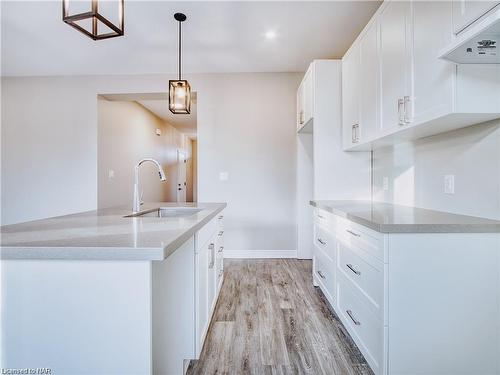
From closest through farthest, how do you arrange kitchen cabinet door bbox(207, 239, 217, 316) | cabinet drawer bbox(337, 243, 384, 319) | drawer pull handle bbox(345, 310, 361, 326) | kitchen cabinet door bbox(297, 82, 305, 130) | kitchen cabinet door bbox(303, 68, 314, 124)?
cabinet drawer bbox(337, 243, 384, 319) → drawer pull handle bbox(345, 310, 361, 326) → kitchen cabinet door bbox(207, 239, 217, 316) → kitchen cabinet door bbox(303, 68, 314, 124) → kitchen cabinet door bbox(297, 82, 305, 130)

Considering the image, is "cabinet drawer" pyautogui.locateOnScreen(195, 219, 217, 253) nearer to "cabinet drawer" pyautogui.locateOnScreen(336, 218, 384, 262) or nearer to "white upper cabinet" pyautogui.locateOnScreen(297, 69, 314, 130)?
"cabinet drawer" pyautogui.locateOnScreen(336, 218, 384, 262)

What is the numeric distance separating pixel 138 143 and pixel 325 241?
14.0 feet

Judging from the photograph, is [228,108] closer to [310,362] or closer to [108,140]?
[108,140]

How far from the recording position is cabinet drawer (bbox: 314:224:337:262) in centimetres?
216

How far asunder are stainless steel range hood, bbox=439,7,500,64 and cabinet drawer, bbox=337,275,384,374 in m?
1.24

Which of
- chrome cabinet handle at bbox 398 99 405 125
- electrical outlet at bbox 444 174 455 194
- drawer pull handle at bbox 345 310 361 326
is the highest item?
chrome cabinet handle at bbox 398 99 405 125

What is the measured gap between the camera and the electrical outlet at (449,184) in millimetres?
1658

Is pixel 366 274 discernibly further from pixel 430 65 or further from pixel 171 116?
pixel 171 116

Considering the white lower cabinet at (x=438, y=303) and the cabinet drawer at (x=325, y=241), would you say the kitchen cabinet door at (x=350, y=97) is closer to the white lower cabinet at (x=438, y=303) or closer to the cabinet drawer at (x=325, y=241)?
the cabinet drawer at (x=325, y=241)

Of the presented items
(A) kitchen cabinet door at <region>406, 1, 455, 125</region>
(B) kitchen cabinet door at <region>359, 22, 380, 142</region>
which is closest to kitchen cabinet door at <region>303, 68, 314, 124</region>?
(B) kitchen cabinet door at <region>359, 22, 380, 142</region>

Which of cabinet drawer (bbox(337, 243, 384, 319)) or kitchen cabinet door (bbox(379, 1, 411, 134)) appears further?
kitchen cabinet door (bbox(379, 1, 411, 134))

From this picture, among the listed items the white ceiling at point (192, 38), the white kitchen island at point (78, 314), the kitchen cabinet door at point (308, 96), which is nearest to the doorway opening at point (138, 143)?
the white ceiling at point (192, 38)

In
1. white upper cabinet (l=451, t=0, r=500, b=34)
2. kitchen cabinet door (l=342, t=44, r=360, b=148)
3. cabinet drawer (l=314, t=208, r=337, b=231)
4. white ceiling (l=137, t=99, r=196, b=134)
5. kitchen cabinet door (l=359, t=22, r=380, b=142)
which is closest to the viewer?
white upper cabinet (l=451, t=0, r=500, b=34)

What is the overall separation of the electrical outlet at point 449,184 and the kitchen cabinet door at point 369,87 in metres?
0.54
